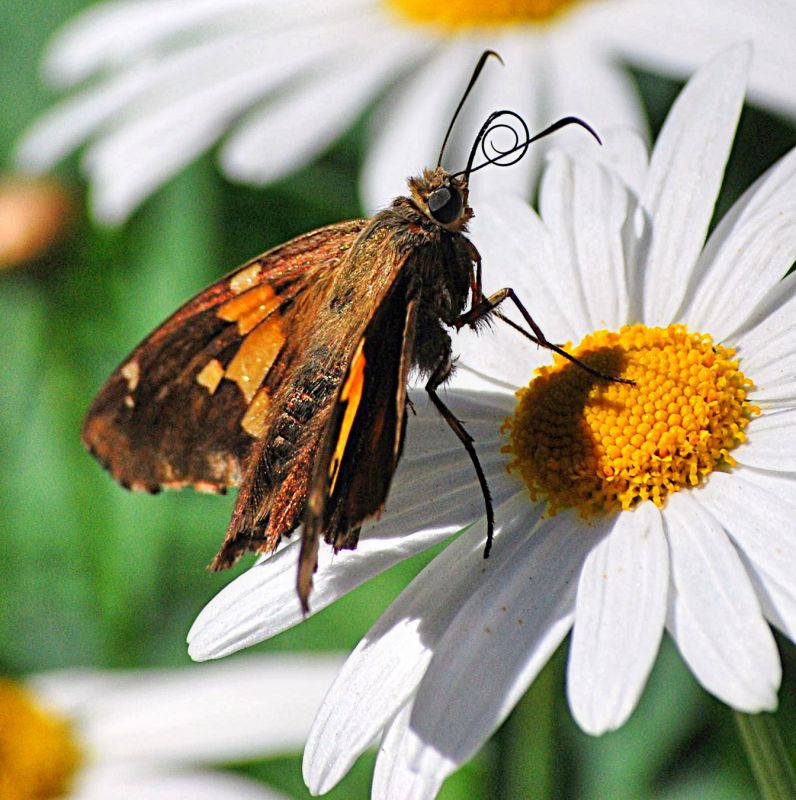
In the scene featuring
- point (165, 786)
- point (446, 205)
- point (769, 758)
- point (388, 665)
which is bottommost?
point (165, 786)

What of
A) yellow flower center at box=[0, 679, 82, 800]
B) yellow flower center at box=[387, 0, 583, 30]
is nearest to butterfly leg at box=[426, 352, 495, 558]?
yellow flower center at box=[0, 679, 82, 800]

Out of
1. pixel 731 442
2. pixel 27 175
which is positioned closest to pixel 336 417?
pixel 731 442

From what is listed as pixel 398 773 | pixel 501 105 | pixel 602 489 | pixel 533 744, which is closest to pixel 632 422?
pixel 602 489

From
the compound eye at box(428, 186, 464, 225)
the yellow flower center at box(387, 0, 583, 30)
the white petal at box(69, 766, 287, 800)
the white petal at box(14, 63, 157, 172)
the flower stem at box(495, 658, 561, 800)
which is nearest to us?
the compound eye at box(428, 186, 464, 225)

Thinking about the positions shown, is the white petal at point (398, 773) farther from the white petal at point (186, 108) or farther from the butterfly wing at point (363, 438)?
the white petal at point (186, 108)

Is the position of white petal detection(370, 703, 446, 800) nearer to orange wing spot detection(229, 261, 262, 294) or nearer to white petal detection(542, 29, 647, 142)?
orange wing spot detection(229, 261, 262, 294)

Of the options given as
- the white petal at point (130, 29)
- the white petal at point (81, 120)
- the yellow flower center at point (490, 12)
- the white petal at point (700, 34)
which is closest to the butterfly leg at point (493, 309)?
the white petal at point (700, 34)

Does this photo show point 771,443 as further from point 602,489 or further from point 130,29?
point 130,29

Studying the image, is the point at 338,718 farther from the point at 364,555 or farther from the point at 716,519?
the point at 716,519
